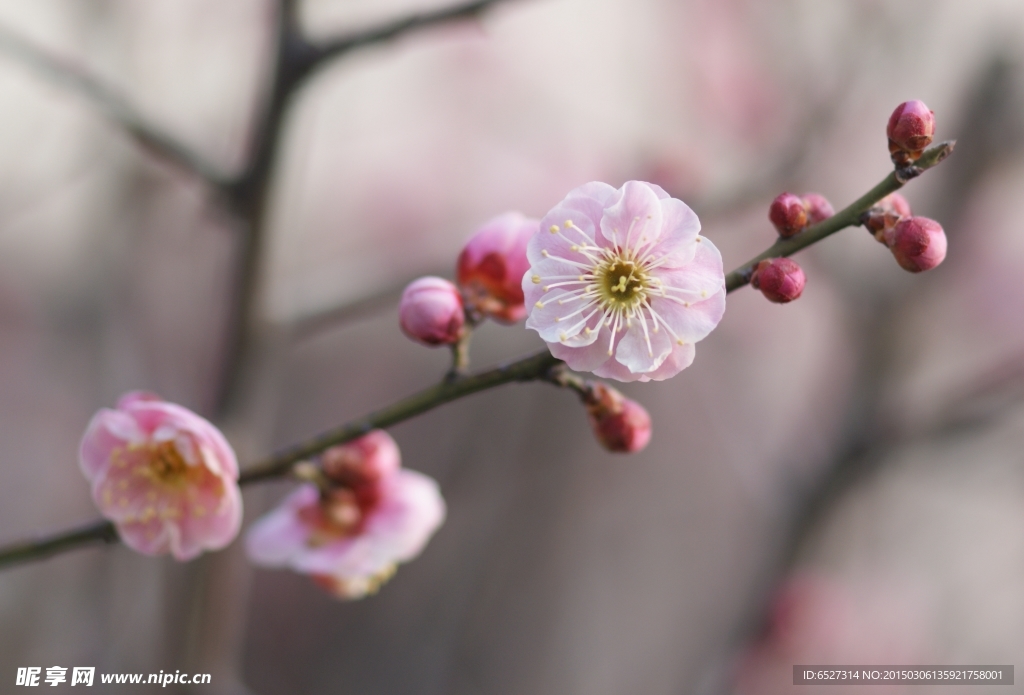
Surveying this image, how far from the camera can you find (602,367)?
29.0 inches

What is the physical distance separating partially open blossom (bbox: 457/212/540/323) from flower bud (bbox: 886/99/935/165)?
0.39 m

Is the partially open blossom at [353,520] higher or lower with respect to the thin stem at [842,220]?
lower

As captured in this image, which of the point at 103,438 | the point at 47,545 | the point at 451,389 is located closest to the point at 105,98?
the point at 103,438

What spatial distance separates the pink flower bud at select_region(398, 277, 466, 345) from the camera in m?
0.80

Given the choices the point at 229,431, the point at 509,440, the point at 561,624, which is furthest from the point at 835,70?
the point at 561,624

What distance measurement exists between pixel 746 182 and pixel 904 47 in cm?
92

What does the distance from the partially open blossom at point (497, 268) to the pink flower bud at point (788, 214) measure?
0.92ft

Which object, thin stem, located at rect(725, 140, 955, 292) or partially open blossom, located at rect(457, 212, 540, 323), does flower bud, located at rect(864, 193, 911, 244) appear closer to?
thin stem, located at rect(725, 140, 955, 292)

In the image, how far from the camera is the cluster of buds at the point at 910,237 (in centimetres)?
69

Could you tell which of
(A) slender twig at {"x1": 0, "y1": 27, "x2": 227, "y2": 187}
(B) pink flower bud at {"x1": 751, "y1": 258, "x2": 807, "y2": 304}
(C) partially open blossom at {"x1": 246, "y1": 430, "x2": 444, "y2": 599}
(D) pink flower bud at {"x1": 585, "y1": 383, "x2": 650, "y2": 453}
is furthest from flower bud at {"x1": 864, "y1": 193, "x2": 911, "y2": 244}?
(A) slender twig at {"x1": 0, "y1": 27, "x2": 227, "y2": 187}

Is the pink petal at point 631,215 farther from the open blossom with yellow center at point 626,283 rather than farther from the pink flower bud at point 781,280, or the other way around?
the pink flower bud at point 781,280

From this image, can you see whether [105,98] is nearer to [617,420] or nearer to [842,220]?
[617,420]

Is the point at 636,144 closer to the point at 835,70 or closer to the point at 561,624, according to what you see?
the point at 835,70

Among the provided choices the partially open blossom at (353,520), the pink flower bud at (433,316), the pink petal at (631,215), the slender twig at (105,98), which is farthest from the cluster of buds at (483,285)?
the slender twig at (105,98)
